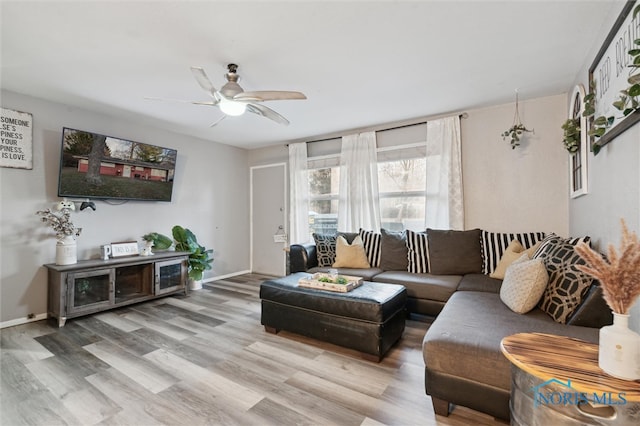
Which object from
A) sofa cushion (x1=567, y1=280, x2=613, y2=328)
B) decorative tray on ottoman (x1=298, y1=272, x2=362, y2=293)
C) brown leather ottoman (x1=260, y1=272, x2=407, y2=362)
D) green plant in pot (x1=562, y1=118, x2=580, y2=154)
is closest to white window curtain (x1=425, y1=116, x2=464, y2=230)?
green plant in pot (x1=562, y1=118, x2=580, y2=154)

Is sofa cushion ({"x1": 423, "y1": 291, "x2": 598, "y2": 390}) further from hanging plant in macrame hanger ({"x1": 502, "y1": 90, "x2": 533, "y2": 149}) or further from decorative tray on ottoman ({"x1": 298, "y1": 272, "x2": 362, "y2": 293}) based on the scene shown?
hanging plant in macrame hanger ({"x1": 502, "y1": 90, "x2": 533, "y2": 149})

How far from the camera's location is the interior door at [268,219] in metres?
5.23

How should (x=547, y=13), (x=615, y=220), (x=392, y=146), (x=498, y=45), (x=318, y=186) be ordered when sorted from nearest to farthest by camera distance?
(x=615, y=220) < (x=547, y=13) < (x=498, y=45) < (x=392, y=146) < (x=318, y=186)

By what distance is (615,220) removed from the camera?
1.67 m

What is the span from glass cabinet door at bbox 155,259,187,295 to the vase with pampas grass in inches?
164

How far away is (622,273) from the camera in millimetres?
925

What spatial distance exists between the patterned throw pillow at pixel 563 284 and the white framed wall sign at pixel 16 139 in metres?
4.95

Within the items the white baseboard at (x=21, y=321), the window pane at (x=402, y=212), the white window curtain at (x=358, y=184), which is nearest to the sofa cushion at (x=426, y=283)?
the window pane at (x=402, y=212)

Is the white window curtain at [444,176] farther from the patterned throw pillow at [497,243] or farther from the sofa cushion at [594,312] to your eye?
the sofa cushion at [594,312]

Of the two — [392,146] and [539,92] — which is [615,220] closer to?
[539,92]

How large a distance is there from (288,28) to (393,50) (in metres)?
0.84

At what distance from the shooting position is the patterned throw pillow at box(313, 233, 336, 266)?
3.86 m

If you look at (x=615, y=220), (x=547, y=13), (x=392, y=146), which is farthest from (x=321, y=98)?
(x=615, y=220)

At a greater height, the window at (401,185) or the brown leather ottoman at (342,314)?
the window at (401,185)
